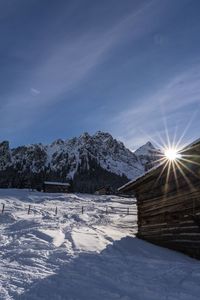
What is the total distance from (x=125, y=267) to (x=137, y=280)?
4.54ft

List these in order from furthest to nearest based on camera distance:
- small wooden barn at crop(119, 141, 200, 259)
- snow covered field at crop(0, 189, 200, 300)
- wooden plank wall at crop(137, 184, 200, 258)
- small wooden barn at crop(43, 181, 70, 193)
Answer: small wooden barn at crop(43, 181, 70, 193) → small wooden barn at crop(119, 141, 200, 259) → wooden plank wall at crop(137, 184, 200, 258) → snow covered field at crop(0, 189, 200, 300)

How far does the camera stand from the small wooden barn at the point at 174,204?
12.7 m

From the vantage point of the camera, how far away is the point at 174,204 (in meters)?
14.1

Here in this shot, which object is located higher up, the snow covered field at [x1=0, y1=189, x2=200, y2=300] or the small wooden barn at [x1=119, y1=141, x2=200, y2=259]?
the small wooden barn at [x1=119, y1=141, x2=200, y2=259]

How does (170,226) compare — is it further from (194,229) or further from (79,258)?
(79,258)

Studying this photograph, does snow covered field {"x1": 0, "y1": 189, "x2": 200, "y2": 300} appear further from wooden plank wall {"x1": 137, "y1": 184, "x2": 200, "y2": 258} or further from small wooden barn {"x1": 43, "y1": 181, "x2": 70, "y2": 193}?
small wooden barn {"x1": 43, "y1": 181, "x2": 70, "y2": 193}

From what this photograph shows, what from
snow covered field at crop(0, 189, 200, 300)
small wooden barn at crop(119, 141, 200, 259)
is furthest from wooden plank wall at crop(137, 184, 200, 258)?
snow covered field at crop(0, 189, 200, 300)

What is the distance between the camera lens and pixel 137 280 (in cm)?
858

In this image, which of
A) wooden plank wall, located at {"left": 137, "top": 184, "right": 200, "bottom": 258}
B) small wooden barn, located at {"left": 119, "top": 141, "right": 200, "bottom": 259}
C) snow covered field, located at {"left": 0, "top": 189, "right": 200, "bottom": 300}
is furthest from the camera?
small wooden barn, located at {"left": 119, "top": 141, "right": 200, "bottom": 259}

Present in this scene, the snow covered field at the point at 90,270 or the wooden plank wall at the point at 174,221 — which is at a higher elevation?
the wooden plank wall at the point at 174,221

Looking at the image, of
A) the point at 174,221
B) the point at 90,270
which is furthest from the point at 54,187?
the point at 90,270

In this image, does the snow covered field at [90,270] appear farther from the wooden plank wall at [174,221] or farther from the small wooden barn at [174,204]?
the small wooden barn at [174,204]

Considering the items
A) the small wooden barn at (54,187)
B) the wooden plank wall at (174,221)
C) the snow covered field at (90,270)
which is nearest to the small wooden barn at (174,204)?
the wooden plank wall at (174,221)

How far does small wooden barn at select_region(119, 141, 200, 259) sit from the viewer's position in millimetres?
12680
